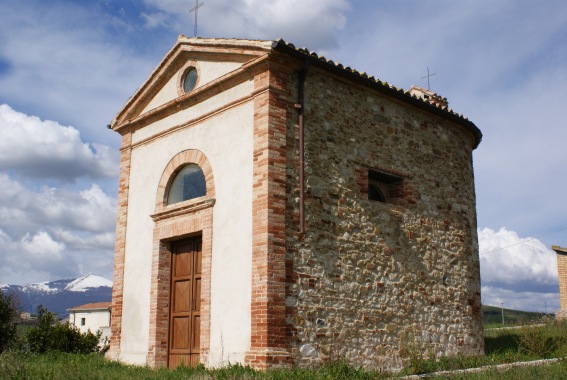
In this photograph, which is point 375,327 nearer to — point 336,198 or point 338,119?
point 336,198

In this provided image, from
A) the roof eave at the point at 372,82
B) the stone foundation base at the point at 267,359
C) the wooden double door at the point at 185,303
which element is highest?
the roof eave at the point at 372,82

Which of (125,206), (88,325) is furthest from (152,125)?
(88,325)

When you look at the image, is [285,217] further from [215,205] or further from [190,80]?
[190,80]

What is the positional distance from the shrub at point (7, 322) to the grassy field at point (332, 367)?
235 centimetres

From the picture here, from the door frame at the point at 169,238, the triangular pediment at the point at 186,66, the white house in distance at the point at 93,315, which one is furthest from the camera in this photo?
the white house in distance at the point at 93,315

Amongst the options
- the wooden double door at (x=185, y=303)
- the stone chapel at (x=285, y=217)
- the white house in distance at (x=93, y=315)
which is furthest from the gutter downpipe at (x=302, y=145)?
the white house in distance at (x=93, y=315)

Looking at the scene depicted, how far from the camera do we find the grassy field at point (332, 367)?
816cm

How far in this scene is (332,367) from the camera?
8.87m

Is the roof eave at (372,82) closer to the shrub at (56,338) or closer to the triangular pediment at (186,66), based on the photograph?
the triangular pediment at (186,66)

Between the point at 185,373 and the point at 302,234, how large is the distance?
8.98 feet

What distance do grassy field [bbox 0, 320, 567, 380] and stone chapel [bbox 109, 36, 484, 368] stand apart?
0.51 meters

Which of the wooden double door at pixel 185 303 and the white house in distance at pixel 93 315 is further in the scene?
the white house in distance at pixel 93 315

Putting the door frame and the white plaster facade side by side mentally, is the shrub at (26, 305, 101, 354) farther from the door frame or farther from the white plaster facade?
the door frame

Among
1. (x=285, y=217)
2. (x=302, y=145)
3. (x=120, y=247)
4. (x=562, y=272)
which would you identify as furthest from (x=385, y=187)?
(x=562, y=272)
